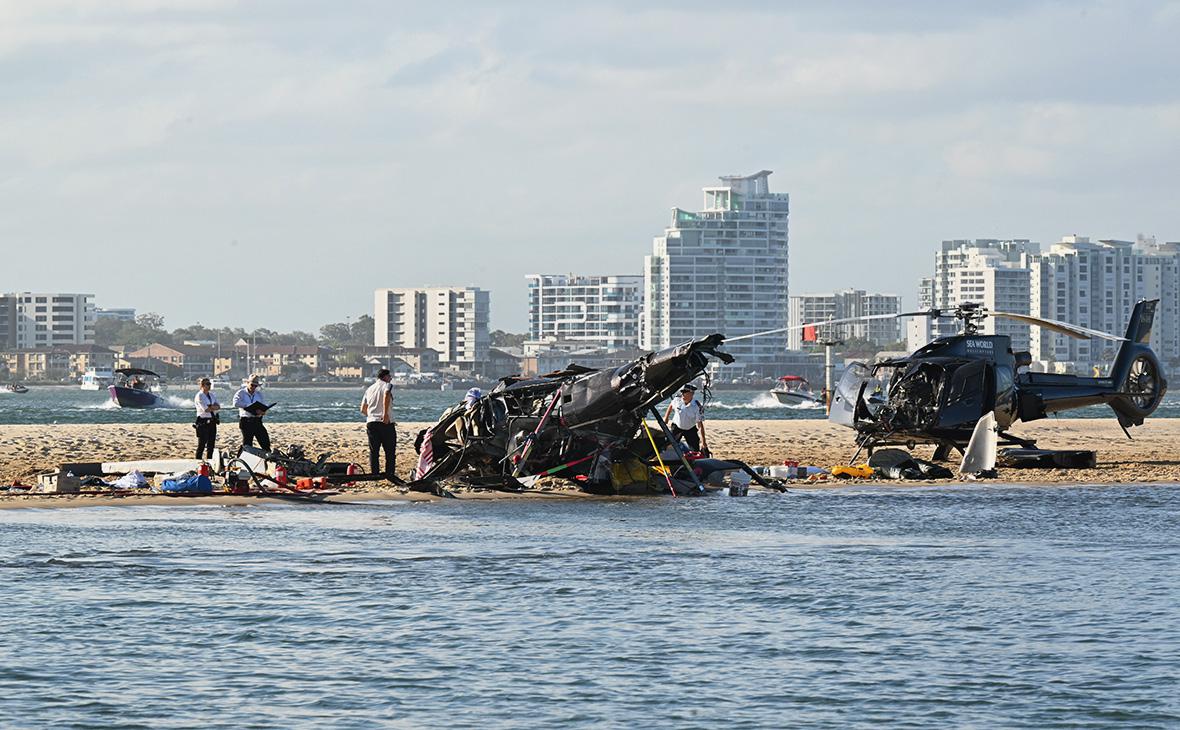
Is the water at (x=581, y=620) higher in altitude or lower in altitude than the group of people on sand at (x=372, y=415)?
lower

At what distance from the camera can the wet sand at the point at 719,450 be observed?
27.7m

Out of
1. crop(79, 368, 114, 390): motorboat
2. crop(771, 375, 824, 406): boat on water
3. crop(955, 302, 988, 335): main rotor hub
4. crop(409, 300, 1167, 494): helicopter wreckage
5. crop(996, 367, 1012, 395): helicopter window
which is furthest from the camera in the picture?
crop(79, 368, 114, 390): motorboat

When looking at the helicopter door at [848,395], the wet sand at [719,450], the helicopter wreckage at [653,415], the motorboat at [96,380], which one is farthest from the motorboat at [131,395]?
the helicopter wreckage at [653,415]

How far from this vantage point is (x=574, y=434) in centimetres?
2358

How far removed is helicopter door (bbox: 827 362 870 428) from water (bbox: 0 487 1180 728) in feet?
24.5

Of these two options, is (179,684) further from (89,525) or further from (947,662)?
(89,525)

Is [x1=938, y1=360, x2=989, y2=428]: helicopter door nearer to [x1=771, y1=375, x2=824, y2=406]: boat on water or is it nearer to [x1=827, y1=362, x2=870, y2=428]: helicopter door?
[x1=827, y1=362, x2=870, y2=428]: helicopter door

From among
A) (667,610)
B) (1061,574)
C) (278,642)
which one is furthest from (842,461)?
(278,642)

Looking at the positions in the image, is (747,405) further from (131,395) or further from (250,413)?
(250,413)

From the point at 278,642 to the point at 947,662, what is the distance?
17.0ft

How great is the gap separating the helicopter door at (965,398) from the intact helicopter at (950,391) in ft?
0.06

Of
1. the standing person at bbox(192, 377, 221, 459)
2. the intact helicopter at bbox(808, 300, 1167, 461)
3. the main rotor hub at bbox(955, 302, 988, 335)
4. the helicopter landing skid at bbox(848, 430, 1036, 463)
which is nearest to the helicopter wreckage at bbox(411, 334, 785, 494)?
the standing person at bbox(192, 377, 221, 459)

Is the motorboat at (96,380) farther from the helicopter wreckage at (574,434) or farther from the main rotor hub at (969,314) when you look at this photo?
the helicopter wreckage at (574,434)

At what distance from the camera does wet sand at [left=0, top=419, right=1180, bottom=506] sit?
91.0 ft
